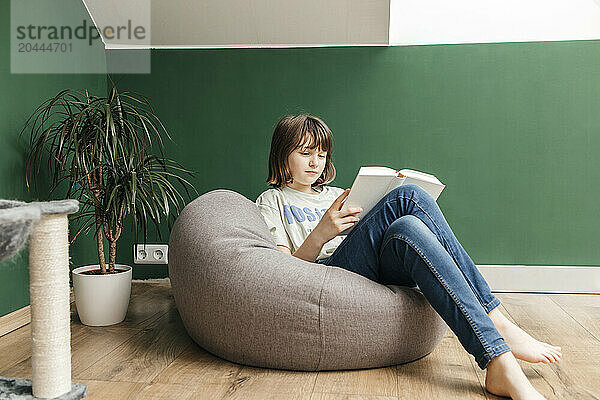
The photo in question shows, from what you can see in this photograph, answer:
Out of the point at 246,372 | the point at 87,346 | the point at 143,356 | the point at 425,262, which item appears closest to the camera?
the point at 425,262

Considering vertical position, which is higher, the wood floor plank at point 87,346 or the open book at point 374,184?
the open book at point 374,184

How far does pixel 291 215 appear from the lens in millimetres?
2225

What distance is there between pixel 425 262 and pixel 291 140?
2.67ft

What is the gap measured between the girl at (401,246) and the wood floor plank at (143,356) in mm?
493

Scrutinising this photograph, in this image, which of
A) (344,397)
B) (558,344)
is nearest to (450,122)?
(558,344)

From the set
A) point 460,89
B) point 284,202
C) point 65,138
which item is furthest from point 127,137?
point 460,89

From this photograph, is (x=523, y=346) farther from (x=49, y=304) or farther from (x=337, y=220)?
(x=49, y=304)

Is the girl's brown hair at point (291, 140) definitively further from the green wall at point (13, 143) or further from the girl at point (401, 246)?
the green wall at point (13, 143)

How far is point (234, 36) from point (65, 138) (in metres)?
1.09

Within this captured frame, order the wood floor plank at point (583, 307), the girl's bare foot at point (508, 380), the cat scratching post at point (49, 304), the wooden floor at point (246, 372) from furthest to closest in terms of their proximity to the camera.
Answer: the wood floor plank at point (583, 307), the wooden floor at point (246, 372), the girl's bare foot at point (508, 380), the cat scratching post at point (49, 304)

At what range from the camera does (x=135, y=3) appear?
9.62 ft

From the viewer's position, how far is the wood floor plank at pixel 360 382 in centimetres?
160

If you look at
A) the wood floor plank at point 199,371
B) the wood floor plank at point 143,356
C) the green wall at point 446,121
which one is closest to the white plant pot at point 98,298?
the wood floor plank at point 143,356

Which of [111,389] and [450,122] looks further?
[450,122]
